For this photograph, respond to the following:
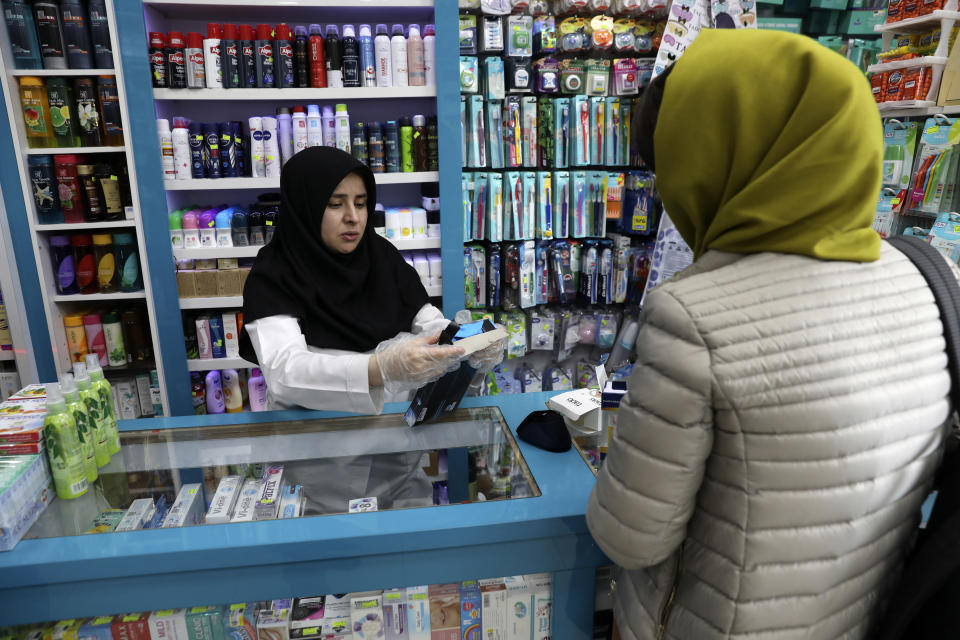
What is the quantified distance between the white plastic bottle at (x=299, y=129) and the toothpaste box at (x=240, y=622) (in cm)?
257

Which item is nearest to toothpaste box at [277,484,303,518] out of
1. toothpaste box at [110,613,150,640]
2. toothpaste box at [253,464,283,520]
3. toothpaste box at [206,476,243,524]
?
toothpaste box at [253,464,283,520]

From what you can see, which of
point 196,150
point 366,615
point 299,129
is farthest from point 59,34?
point 366,615

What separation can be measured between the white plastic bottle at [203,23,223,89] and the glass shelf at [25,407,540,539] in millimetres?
2202

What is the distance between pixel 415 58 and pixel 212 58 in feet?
3.54

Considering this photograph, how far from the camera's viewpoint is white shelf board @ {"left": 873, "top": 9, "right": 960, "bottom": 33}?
3.06m

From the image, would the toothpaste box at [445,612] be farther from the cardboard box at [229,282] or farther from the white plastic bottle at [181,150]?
the white plastic bottle at [181,150]

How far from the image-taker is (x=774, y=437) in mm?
914

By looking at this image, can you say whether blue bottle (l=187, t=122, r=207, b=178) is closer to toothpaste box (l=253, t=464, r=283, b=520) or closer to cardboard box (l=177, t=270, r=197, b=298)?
cardboard box (l=177, t=270, r=197, b=298)

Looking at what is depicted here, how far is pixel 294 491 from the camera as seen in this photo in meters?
1.50

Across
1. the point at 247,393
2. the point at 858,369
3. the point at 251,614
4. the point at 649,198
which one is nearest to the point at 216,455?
the point at 251,614

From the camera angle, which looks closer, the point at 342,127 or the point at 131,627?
the point at 131,627

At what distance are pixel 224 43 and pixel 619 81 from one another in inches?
95.9

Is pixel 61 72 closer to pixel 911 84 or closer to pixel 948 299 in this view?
pixel 948 299

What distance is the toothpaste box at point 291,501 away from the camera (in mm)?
1394
